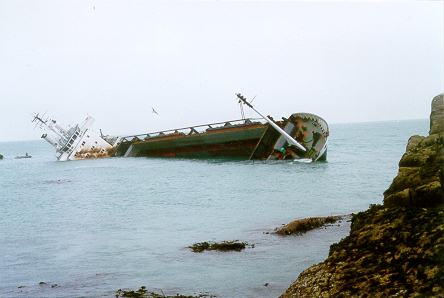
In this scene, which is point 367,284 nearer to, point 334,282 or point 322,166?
point 334,282

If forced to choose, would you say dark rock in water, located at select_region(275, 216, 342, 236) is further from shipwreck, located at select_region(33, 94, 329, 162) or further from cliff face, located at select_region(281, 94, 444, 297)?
shipwreck, located at select_region(33, 94, 329, 162)

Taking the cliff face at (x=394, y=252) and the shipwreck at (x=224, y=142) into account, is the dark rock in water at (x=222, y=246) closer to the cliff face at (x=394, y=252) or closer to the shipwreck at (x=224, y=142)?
the cliff face at (x=394, y=252)

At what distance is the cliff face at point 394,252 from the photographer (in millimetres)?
6066

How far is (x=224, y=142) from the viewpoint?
52.7 meters

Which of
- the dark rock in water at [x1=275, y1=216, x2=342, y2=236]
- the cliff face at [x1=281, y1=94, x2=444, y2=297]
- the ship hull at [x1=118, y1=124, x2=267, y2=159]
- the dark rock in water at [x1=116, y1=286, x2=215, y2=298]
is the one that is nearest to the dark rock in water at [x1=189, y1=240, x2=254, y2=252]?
the dark rock in water at [x1=275, y1=216, x2=342, y2=236]

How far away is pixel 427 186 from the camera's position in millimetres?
8078

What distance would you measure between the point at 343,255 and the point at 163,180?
35.6 metres

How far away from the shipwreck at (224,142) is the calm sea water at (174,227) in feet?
7.94

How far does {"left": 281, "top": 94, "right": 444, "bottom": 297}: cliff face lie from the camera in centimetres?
607

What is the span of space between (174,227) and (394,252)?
14.9 metres

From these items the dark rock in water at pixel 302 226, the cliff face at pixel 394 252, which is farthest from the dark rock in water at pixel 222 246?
the cliff face at pixel 394 252

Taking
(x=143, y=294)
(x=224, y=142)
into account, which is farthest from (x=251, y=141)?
(x=143, y=294)

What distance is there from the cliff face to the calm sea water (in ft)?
11.4

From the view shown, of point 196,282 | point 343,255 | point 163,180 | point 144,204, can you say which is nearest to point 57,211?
point 144,204
